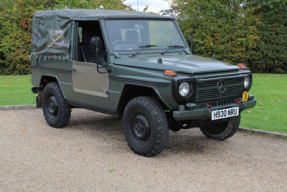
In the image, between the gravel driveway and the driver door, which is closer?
the gravel driveway

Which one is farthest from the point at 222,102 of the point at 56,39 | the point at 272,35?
the point at 272,35

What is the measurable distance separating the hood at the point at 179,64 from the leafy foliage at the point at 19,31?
1444cm

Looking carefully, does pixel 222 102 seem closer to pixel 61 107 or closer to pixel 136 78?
pixel 136 78

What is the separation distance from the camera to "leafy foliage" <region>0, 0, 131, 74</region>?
19953mm

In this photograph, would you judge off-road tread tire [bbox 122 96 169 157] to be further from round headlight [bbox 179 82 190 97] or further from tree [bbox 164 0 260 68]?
tree [bbox 164 0 260 68]

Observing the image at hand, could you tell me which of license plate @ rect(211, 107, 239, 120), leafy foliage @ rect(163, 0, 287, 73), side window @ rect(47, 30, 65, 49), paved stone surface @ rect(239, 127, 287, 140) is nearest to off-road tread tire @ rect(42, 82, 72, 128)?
side window @ rect(47, 30, 65, 49)

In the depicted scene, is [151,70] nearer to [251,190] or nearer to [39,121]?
[251,190]

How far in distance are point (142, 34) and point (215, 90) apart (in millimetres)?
1949

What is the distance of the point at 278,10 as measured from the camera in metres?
20.5

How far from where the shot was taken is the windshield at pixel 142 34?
663 centimetres

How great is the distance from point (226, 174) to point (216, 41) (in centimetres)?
1585

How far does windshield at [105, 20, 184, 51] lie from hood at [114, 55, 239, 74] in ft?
1.21

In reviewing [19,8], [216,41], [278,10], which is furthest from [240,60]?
[19,8]

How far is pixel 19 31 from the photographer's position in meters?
20.2
